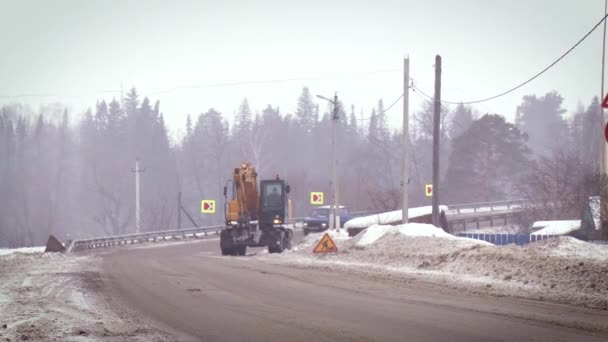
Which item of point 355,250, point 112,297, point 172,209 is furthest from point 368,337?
point 172,209

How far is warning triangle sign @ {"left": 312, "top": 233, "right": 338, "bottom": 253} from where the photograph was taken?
26.1 metres

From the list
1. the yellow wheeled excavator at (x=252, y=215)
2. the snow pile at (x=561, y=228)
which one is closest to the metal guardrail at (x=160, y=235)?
the yellow wheeled excavator at (x=252, y=215)

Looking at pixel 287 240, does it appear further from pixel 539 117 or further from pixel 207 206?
pixel 539 117

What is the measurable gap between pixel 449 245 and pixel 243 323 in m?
12.2

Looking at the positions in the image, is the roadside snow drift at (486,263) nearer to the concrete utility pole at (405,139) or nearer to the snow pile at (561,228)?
the concrete utility pole at (405,139)

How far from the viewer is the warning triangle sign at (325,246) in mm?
26109

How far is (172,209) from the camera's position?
9069 cm

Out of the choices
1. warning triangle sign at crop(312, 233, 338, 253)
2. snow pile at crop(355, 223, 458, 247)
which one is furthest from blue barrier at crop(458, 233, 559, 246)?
warning triangle sign at crop(312, 233, 338, 253)

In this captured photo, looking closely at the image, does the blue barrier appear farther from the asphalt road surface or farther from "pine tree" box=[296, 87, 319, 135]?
"pine tree" box=[296, 87, 319, 135]

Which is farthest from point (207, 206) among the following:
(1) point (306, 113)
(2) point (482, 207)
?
(1) point (306, 113)

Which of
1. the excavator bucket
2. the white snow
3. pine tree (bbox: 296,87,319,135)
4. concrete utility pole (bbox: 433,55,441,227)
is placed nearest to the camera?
the white snow

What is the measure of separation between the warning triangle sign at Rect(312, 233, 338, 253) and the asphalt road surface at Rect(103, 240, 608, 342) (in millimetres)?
8781

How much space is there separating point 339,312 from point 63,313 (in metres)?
4.66

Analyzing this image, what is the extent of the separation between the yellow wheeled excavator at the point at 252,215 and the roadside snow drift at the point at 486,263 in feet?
22.6
